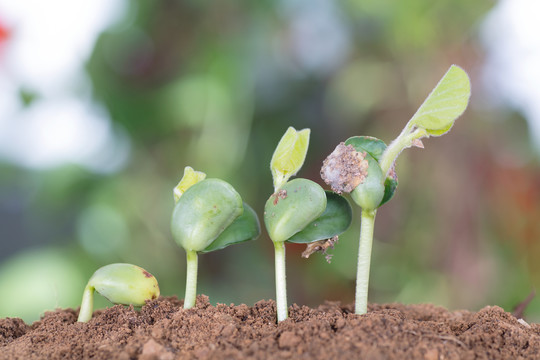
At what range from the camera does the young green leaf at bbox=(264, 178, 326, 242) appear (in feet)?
0.94

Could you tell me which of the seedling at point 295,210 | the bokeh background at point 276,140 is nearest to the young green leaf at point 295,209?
the seedling at point 295,210

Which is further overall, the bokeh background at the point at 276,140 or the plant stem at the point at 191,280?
the bokeh background at the point at 276,140

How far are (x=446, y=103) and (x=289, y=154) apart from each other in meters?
0.10

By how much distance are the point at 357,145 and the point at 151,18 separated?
0.90m

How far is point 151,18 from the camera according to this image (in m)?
1.09

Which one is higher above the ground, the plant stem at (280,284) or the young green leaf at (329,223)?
the young green leaf at (329,223)

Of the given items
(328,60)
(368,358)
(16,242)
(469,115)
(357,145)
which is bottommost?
(368,358)

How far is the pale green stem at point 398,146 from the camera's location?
295mm

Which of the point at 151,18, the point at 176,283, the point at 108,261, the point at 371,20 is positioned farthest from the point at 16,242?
the point at 371,20

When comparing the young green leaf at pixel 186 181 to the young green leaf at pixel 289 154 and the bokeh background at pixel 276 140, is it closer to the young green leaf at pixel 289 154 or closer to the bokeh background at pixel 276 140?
the young green leaf at pixel 289 154

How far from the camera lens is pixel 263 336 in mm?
268

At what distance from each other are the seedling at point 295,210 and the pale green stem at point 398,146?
4 cm

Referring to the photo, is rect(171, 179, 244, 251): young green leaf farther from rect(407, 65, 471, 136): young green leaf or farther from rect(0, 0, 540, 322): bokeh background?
rect(0, 0, 540, 322): bokeh background

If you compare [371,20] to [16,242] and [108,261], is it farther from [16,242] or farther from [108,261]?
[16,242]
